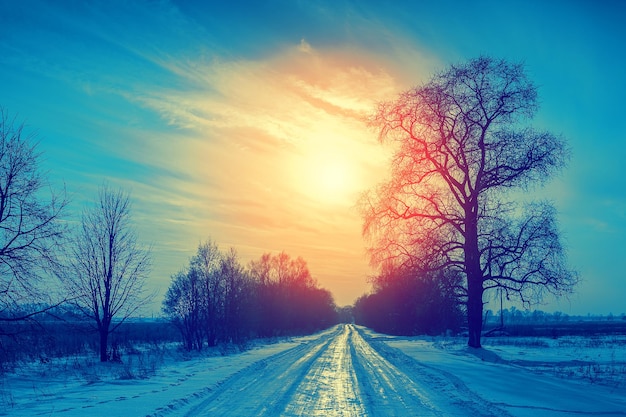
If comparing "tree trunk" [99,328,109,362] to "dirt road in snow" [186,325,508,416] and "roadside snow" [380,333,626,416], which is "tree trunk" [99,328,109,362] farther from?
"roadside snow" [380,333,626,416]

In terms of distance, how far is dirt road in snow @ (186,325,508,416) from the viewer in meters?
11.3

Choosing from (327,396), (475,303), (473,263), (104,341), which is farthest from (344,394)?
(104,341)

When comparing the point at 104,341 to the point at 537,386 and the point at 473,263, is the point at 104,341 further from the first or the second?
the point at 537,386

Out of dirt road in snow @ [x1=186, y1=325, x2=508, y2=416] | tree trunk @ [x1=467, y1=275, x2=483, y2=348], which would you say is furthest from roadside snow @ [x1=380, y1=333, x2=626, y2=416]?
tree trunk @ [x1=467, y1=275, x2=483, y2=348]

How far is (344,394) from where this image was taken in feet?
45.6

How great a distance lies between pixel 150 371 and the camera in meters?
21.4

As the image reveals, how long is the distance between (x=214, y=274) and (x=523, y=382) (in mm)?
34452

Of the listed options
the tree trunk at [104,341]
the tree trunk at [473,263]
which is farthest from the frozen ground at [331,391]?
the tree trunk at [473,263]

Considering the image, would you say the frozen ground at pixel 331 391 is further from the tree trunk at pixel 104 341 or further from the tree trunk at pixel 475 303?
the tree trunk at pixel 475 303

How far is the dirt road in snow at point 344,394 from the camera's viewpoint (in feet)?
37.1

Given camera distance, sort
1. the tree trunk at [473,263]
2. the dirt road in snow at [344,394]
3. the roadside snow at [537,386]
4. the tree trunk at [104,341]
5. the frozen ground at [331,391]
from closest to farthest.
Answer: the dirt road in snow at [344,394] → the frozen ground at [331,391] → the roadside snow at [537,386] → the tree trunk at [473,263] → the tree trunk at [104,341]

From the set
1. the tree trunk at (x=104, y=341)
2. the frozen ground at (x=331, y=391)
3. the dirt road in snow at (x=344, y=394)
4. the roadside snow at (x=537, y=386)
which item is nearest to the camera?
the dirt road in snow at (x=344, y=394)

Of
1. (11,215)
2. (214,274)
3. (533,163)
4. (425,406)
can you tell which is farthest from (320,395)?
(214,274)

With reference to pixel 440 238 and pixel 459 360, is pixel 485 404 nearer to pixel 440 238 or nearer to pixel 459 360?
pixel 459 360
